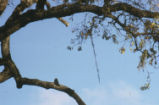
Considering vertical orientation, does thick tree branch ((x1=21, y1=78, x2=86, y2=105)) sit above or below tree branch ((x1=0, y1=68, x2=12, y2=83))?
below

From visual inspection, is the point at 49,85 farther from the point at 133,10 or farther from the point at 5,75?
the point at 133,10

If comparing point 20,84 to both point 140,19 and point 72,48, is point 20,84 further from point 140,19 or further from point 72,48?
point 140,19

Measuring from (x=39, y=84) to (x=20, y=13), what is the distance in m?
2.00

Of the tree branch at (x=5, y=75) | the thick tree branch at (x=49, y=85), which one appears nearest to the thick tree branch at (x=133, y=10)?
the thick tree branch at (x=49, y=85)

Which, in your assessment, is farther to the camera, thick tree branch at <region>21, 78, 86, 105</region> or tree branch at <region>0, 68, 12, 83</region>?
tree branch at <region>0, 68, 12, 83</region>

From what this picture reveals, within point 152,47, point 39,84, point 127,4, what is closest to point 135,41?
point 152,47

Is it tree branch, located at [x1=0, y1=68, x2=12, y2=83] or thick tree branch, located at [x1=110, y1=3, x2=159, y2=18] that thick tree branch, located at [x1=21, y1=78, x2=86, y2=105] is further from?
thick tree branch, located at [x1=110, y1=3, x2=159, y2=18]

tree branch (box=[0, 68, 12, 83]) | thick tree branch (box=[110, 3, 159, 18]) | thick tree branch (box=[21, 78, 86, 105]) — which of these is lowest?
thick tree branch (box=[21, 78, 86, 105])

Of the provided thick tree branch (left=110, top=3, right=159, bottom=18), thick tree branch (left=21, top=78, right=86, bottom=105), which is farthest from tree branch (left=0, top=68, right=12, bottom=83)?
thick tree branch (left=110, top=3, right=159, bottom=18)

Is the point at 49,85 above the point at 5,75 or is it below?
below

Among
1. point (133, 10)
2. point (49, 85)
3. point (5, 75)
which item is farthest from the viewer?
point (5, 75)

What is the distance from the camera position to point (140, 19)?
8.41 metres

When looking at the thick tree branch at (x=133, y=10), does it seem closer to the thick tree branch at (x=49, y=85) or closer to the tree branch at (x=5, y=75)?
the thick tree branch at (x=49, y=85)

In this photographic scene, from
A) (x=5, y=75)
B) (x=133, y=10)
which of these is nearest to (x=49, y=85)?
(x=5, y=75)
